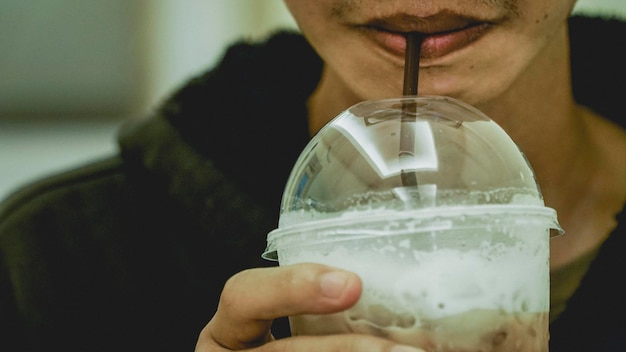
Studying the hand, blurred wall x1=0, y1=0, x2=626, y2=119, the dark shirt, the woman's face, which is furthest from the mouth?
blurred wall x1=0, y1=0, x2=626, y2=119

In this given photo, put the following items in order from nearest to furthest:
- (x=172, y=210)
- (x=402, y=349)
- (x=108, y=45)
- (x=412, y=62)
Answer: (x=402, y=349) < (x=412, y=62) < (x=172, y=210) < (x=108, y=45)

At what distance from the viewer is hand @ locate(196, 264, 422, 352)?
0.59m

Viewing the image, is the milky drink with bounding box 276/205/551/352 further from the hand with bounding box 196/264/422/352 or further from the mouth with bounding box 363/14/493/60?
the mouth with bounding box 363/14/493/60

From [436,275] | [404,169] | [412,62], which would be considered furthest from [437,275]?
[412,62]

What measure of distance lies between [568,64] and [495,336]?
873 millimetres

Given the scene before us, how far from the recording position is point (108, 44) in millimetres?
2875

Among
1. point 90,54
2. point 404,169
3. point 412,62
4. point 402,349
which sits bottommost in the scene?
point 402,349

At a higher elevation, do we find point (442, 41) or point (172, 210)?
point (442, 41)

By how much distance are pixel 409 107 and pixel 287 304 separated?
248mm

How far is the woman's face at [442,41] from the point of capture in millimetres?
972

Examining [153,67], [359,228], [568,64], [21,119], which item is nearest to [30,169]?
[21,119]

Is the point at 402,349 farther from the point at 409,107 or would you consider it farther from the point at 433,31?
the point at 433,31

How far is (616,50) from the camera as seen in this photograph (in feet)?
4.52

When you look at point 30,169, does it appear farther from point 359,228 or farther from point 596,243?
point 359,228
